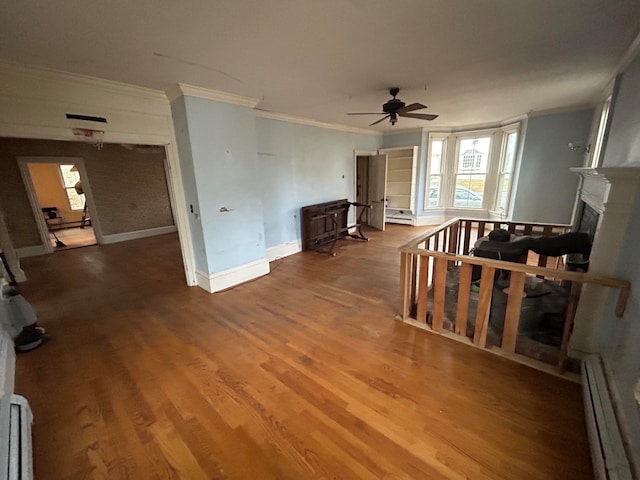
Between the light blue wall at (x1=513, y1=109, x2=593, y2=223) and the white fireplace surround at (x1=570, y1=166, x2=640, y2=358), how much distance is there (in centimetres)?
385

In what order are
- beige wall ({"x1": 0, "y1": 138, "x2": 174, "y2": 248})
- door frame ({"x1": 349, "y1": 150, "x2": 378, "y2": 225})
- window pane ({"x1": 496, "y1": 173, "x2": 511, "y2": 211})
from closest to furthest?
1. beige wall ({"x1": 0, "y1": 138, "x2": 174, "y2": 248})
2. window pane ({"x1": 496, "y1": 173, "x2": 511, "y2": 211})
3. door frame ({"x1": 349, "y1": 150, "x2": 378, "y2": 225})

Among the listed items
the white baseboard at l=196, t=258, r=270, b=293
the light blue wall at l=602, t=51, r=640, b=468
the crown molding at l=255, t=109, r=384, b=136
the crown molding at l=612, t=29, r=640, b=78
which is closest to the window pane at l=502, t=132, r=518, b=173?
the crown molding at l=612, t=29, r=640, b=78

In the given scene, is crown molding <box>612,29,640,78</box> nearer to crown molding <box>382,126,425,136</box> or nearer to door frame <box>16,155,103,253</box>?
crown molding <box>382,126,425,136</box>

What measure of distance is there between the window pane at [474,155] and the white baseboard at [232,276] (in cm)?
559

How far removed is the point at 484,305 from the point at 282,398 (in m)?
1.73

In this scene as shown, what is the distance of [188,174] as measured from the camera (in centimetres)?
316

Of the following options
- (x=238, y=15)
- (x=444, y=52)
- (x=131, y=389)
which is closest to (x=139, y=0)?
(x=238, y=15)

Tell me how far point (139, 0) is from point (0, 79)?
6.00 ft

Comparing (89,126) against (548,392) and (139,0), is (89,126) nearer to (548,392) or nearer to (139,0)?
(139,0)

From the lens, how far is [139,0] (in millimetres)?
1456

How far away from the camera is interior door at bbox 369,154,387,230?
631 centimetres

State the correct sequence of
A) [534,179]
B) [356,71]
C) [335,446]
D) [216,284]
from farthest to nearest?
[534,179], [216,284], [356,71], [335,446]

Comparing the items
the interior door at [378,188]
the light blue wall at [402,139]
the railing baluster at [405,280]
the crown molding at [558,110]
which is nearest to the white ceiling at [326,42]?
the crown molding at [558,110]

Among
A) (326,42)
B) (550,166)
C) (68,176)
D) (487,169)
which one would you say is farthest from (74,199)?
(550,166)
